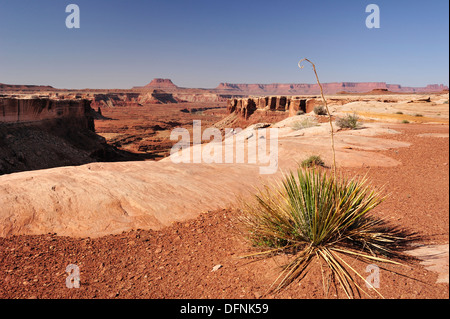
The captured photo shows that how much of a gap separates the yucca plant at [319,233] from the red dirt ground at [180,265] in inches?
5.6

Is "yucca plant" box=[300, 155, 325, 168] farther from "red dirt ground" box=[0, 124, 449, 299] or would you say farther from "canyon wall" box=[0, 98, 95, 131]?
"canyon wall" box=[0, 98, 95, 131]

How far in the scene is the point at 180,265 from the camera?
12.4 feet

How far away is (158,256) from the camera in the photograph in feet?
13.4

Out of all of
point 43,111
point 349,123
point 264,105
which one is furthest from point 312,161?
point 264,105

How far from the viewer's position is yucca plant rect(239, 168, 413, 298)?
3145 millimetres

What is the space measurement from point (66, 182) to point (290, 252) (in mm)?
4722

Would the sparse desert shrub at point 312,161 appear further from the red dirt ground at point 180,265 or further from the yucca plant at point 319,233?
the yucca plant at point 319,233

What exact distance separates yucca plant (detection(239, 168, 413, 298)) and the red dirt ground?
0.47 feet

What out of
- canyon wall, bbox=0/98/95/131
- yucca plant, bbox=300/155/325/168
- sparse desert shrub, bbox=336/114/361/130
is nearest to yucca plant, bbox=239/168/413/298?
yucca plant, bbox=300/155/325/168

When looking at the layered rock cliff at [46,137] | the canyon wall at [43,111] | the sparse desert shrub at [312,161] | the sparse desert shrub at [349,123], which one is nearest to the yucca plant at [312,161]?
the sparse desert shrub at [312,161]

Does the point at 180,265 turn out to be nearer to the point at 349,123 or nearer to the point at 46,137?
the point at 349,123

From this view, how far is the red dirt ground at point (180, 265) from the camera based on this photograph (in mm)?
2928
